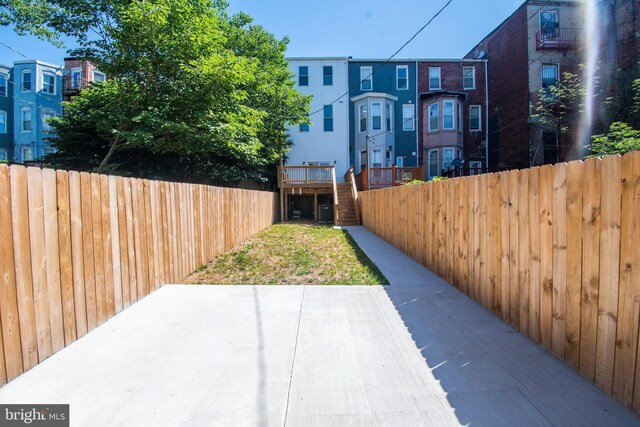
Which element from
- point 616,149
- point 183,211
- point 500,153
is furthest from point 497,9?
point 500,153

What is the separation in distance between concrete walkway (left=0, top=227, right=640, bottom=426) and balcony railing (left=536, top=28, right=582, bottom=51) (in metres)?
20.1

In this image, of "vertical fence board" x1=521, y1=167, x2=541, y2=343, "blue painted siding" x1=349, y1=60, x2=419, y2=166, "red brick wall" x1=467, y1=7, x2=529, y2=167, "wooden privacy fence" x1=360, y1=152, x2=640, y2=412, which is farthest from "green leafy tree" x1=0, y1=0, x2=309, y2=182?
"red brick wall" x1=467, y1=7, x2=529, y2=167

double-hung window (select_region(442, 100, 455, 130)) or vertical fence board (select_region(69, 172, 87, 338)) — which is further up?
double-hung window (select_region(442, 100, 455, 130))

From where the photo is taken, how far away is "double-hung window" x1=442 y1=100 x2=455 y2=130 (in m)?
20.6

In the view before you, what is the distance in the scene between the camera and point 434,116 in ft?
→ 69.1

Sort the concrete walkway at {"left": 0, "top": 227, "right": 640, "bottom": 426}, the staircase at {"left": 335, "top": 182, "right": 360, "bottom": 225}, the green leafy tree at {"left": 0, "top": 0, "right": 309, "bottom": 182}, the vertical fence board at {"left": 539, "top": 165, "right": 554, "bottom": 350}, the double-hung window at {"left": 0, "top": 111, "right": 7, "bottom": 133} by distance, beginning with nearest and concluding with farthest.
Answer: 1. the concrete walkway at {"left": 0, "top": 227, "right": 640, "bottom": 426}
2. the vertical fence board at {"left": 539, "top": 165, "right": 554, "bottom": 350}
3. the green leafy tree at {"left": 0, "top": 0, "right": 309, "bottom": 182}
4. the staircase at {"left": 335, "top": 182, "right": 360, "bottom": 225}
5. the double-hung window at {"left": 0, "top": 111, "right": 7, "bottom": 133}

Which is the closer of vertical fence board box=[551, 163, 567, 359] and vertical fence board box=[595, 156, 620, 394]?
vertical fence board box=[595, 156, 620, 394]

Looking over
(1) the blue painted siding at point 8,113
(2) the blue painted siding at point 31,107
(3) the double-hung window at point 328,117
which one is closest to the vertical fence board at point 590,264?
(3) the double-hung window at point 328,117

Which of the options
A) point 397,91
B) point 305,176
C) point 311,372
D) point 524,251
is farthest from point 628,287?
point 397,91

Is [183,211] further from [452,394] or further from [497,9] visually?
[497,9]

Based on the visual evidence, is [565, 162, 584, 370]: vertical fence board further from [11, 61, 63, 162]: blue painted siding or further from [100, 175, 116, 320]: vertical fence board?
[11, 61, 63, 162]: blue painted siding

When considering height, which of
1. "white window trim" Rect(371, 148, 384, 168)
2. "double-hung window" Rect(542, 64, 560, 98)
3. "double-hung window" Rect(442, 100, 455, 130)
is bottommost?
"white window trim" Rect(371, 148, 384, 168)

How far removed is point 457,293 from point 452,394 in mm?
2423

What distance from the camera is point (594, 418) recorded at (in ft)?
6.56
